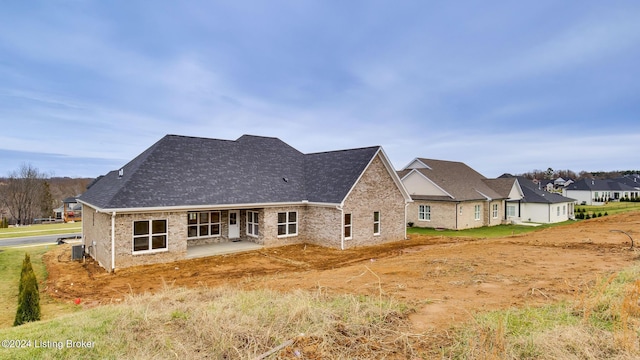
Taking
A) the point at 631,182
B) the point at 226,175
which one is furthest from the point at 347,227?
the point at 631,182

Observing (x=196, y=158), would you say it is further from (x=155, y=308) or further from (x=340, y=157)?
(x=155, y=308)

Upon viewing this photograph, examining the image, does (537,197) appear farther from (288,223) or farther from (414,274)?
(414,274)

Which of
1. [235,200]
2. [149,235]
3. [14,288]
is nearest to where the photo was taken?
[14,288]

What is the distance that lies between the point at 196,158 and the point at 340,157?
8.68 meters

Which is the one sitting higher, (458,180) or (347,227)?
(458,180)

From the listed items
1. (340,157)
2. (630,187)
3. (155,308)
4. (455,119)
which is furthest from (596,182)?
(155,308)

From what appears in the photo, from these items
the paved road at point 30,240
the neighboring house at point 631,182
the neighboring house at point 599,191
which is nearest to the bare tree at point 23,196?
the paved road at point 30,240

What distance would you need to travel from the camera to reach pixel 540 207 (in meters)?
31.9

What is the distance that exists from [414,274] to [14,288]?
14897 mm

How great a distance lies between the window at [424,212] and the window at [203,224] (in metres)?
18.1

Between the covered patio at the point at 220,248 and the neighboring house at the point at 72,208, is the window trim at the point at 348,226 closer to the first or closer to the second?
the covered patio at the point at 220,248

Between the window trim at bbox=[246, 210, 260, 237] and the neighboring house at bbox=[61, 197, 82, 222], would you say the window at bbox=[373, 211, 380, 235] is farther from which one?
the neighboring house at bbox=[61, 197, 82, 222]

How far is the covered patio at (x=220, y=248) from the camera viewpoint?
16.0 metres

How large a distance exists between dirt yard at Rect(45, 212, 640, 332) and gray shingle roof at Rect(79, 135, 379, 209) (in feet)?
9.58
